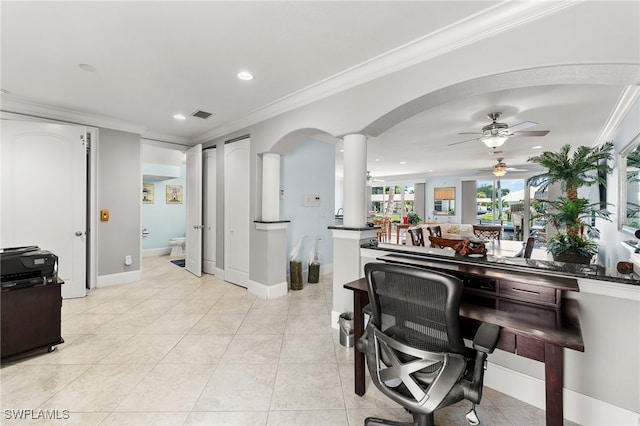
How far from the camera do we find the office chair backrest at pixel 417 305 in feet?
3.81

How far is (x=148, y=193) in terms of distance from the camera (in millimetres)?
7191

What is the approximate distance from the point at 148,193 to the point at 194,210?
120 inches

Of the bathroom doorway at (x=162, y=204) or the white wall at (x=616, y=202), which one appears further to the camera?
the bathroom doorway at (x=162, y=204)

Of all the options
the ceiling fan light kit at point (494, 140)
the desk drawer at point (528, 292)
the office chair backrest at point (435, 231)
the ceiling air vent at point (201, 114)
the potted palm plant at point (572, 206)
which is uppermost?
the ceiling air vent at point (201, 114)

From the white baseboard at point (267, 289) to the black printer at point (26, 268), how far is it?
216 centimetres

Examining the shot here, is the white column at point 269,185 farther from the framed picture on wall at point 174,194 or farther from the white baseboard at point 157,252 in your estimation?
the framed picture on wall at point 174,194

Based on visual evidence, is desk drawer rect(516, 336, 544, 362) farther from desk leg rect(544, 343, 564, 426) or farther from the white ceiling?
the white ceiling

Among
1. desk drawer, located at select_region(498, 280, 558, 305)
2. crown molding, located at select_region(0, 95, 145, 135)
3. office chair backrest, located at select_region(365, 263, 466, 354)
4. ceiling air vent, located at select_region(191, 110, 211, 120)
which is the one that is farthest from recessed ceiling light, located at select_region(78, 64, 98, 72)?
desk drawer, located at select_region(498, 280, 558, 305)

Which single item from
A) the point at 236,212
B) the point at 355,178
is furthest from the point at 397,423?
the point at 236,212

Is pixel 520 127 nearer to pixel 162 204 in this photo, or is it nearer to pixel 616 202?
pixel 616 202

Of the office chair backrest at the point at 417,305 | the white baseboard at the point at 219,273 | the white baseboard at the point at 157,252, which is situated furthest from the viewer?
the white baseboard at the point at 157,252

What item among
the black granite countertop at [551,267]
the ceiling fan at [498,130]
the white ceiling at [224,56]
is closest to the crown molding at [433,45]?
the white ceiling at [224,56]

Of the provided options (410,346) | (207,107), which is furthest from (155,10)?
(410,346)

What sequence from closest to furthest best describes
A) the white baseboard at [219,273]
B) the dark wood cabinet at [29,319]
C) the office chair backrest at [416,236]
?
the dark wood cabinet at [29,319] < the white baseboard at [219,273] < the office chair backrest at [416,236]
